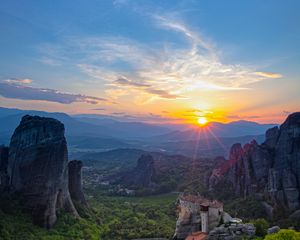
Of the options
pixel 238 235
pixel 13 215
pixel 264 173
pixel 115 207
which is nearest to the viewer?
pixel 238 235

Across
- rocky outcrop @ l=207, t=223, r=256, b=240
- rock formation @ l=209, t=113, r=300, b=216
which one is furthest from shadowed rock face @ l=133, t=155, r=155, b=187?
rocky outcrop @ l=207, t=223, r=256, b=240

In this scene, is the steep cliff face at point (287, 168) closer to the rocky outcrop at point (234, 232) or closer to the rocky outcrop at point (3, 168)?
the rocky outcrop at point (234, 232)

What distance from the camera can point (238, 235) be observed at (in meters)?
46.2

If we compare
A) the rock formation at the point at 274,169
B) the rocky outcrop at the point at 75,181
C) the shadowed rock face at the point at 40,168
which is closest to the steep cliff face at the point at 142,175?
the rock formation at the point at 274,169

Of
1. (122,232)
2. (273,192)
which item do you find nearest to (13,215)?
(122,232)

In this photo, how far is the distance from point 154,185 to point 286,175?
71.9 metres

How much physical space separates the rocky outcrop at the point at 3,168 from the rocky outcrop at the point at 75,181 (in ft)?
47.4

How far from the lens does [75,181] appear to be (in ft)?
276

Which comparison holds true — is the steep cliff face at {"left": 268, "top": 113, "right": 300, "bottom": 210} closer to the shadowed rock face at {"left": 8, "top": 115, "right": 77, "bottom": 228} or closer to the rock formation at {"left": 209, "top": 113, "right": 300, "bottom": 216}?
the rock formation at {"left": 209, "top": 113, "right": 300, "bottom": 216}

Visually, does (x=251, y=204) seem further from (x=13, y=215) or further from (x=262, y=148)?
(x=13, y=215)

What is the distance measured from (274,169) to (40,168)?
48270 millimetres

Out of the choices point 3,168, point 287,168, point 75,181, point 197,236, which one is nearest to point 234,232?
point 197,236

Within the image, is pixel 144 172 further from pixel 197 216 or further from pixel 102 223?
pixel 197 216

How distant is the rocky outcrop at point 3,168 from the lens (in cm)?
6794
